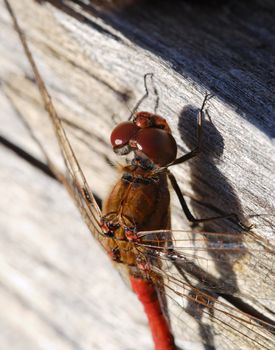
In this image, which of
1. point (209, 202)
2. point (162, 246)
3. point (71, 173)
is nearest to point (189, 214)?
point (209, 202)

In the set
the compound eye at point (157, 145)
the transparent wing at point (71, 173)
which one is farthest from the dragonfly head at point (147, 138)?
the transparent wing at point (71, 173)

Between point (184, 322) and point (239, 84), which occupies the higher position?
point (239, 84)

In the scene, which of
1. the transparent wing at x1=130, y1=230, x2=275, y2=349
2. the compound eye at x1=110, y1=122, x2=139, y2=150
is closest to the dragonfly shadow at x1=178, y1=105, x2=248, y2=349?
the transparent wing at x1=130, y1=230, x2=275, y2=349

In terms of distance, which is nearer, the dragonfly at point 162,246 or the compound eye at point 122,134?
the dragonfly at point 162,246

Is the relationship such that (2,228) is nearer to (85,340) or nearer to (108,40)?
(85,340)

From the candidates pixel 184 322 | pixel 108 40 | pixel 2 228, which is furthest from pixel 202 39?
pixel 2 228

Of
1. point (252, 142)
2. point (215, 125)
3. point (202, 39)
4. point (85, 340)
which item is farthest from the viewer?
point (85, 340)

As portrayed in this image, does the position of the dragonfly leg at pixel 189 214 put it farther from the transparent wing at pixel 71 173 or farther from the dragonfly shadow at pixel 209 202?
the transparent wing at pixel 71 173

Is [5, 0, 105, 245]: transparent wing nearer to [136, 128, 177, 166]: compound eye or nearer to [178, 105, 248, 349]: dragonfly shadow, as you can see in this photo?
[136, 128, 177, 166]: compound eye
